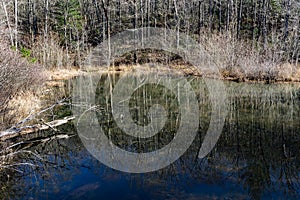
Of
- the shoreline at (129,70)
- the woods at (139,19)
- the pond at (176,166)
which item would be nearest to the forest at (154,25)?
the woods at (139,19)

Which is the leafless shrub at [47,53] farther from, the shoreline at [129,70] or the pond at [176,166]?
the pond at [176,166]

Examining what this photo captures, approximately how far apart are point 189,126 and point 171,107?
2803mm

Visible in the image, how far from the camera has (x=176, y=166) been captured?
7.13 metres

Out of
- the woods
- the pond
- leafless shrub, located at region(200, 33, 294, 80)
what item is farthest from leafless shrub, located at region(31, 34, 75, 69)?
the pond

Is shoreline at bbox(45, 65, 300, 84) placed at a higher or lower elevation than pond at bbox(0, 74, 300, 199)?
higher

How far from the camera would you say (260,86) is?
17.7m

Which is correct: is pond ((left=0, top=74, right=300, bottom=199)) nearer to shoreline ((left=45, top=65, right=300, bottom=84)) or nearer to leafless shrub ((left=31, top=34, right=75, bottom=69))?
shoreline ((left=45, top=65, right=300, bottom=84))

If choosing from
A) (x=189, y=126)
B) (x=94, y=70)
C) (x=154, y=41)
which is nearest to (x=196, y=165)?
(x=189, y=126)

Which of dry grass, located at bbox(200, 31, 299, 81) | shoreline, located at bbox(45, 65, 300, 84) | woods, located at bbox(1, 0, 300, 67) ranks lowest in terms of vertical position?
shoreline, located at bbox(45, 65, 300, 84)

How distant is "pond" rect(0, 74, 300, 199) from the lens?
19.9 ft

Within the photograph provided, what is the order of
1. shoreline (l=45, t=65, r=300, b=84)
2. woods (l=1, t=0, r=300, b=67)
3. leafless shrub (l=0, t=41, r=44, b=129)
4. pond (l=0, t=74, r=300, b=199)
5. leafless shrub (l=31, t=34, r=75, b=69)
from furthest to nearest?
1. woods (l=1, t=0, r=300, b=67)
2. leafless shrub (l=31, t=34, r=75, b=69)
3. shoreline (l=45, t=65, r=300, b=84)
4. leafless shrub (l=0, t=41, r=44, b=129)
5. pond (l=0, t=74, r=300, b=199)

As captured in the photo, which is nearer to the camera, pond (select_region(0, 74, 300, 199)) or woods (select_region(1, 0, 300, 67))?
pond (select_region(0, 74, 300, 199))

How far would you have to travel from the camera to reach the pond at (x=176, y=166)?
6.07 m

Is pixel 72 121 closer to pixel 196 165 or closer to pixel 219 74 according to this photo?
pixel 196 165
